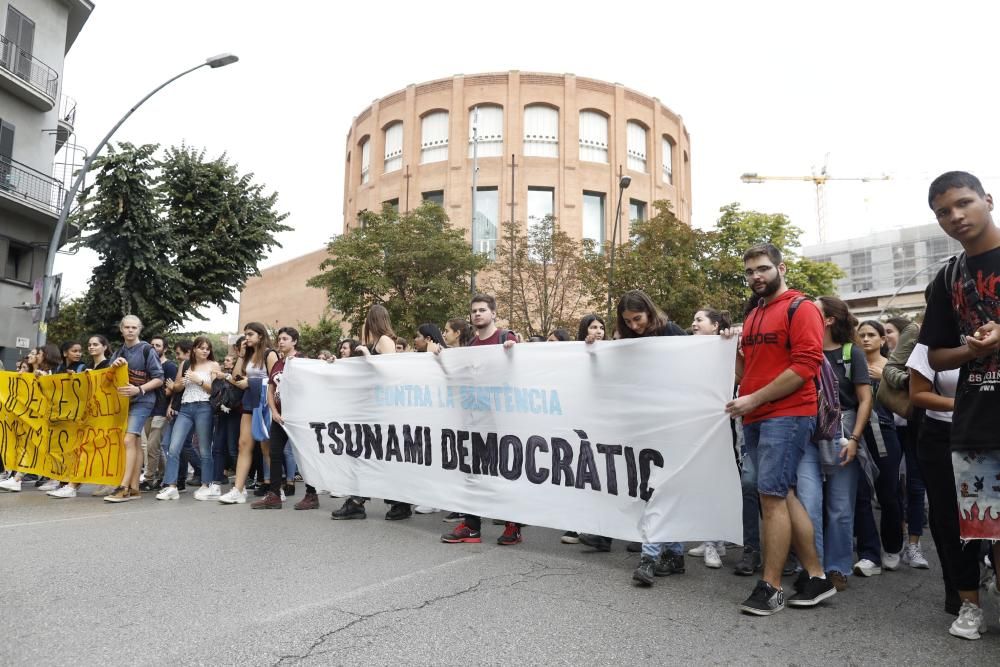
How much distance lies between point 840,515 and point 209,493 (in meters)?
6.71

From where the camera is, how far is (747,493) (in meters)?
5.01

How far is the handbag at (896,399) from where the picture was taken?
4.46 metres

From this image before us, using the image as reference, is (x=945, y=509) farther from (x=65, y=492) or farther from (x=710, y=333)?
(x=65, y=492)

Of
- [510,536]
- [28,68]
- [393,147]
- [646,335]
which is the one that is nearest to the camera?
[646,335]

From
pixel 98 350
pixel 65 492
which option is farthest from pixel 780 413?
pixel 65 492

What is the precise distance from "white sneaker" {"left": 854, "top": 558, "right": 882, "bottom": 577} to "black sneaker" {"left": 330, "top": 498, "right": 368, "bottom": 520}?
4317 millimetres

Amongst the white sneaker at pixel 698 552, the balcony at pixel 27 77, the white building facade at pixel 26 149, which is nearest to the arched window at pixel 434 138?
the white building facade at pixel 26 149

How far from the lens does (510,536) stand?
5617mm

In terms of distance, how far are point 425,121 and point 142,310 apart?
2608 centimetres

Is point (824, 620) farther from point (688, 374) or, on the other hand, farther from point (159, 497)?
point (159, 497)

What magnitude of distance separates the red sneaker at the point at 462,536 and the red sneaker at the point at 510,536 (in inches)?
8.3

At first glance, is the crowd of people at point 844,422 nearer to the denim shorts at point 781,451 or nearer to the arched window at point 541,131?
the denim shorts at point 781,451

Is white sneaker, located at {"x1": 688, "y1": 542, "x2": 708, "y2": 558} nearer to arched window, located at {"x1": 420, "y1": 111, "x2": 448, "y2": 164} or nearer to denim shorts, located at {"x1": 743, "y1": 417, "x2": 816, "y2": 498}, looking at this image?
denim shorts, located at {"x1": 743, "y1": 417, "x2": 816, "y2": 498}

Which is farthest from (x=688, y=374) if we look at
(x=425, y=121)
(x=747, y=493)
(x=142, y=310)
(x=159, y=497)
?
(x=425, y=121)
